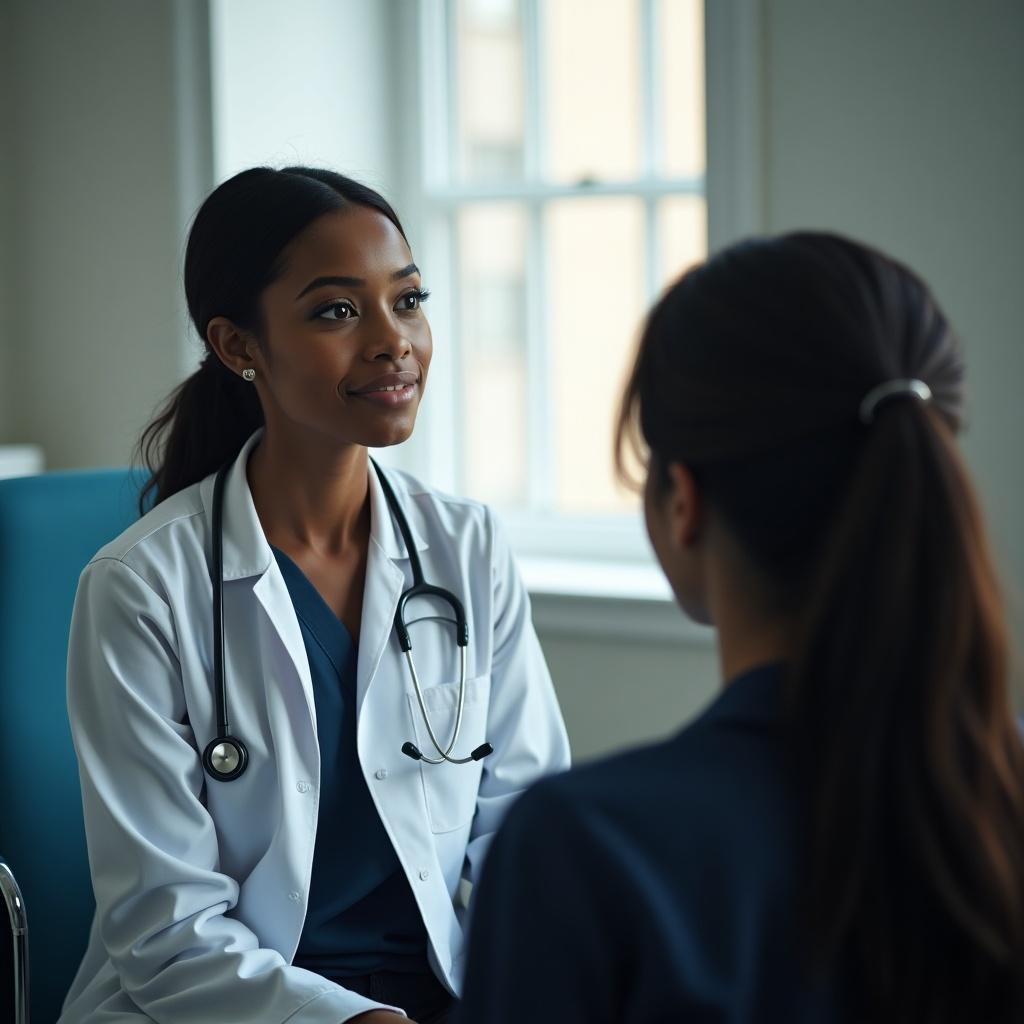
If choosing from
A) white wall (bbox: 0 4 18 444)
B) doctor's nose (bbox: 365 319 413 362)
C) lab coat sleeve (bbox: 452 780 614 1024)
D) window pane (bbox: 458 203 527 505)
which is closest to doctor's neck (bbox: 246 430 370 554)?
doctor's nose (bbox: 365 319 413 362)

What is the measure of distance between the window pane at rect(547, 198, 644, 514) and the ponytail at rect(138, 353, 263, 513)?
1.22 meters

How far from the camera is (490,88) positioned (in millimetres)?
2715

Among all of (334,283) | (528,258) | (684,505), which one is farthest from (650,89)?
(684,505)

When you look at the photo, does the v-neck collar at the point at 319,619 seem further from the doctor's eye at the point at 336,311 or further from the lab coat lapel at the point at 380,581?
the doctor's eye at the point at 336,311

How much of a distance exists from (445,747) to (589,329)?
152cm

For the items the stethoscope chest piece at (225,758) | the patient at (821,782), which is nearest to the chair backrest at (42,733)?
the stethoscope chest piece at (225,758)

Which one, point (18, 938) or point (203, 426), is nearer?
point (18, 938)

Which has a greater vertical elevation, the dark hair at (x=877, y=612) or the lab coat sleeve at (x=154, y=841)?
the dark hair at (x=877, y=612)

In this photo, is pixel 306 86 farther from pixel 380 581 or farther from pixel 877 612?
pixel 877 612

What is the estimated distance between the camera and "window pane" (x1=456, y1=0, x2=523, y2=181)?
8.79 feet

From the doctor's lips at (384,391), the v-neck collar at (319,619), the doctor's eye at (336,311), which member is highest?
the doctor's eye at (336,311)

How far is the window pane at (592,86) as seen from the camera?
2574mm

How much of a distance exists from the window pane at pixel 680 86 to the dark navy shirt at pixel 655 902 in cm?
207

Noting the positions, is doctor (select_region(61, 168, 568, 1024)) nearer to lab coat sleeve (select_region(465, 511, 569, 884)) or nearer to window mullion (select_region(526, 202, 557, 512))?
lab coat sleeve (select_region(465, 511, 569, 884))
